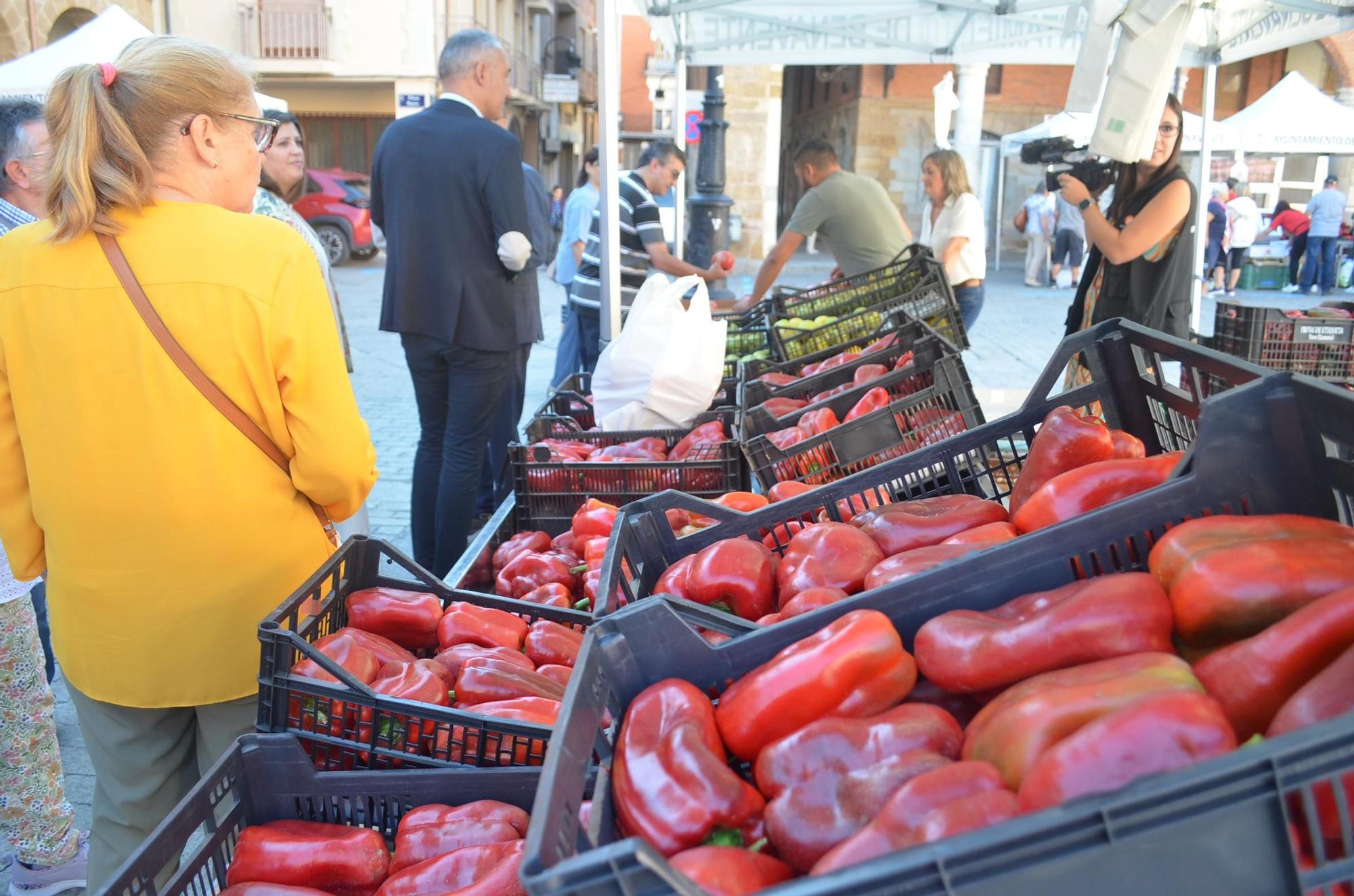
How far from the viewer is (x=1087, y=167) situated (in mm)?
5027

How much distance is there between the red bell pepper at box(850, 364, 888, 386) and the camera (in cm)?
429

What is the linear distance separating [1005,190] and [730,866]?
2849 cm

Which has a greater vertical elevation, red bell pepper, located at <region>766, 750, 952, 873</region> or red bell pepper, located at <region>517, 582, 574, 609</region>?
red bell pepper, located at <region>766, 750, 952, 873</region>

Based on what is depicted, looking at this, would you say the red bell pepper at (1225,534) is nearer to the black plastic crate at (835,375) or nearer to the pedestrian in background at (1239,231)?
the black plastic crate at (835,375)

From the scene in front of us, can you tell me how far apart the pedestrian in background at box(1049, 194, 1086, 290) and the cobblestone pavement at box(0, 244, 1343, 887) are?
3.11ft

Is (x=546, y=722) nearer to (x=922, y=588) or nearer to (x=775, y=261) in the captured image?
(x=922, y=588)

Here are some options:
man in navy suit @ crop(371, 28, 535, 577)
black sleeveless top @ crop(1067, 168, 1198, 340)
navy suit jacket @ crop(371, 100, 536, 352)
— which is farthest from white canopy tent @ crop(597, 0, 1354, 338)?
navy suit jacket @ crop(371, 100, 536, 352)

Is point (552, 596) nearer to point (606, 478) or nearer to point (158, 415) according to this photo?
point (606, 478)

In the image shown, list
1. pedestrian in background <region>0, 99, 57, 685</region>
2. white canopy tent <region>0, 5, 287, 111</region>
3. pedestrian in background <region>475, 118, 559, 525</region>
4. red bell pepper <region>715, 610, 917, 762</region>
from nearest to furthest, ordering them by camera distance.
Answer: red bell pepper <region>715, 610, 917, 762</region> < pedestrian in background <region>0, 99, 57, 685</region> < pedestrian in background <region>475, 118, 559, 525</region> < white canopy tent <region>0, 5, 287, 111</region>

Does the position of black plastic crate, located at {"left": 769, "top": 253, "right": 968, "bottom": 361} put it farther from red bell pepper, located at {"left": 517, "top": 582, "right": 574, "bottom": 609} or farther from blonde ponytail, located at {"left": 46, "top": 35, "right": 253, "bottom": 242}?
blonde ponytail, located at {"left": 46, "top": 35, "right": 253, "bottom": 242}

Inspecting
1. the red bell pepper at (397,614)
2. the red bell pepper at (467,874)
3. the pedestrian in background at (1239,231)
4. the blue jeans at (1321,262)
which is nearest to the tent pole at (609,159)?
the red bell pepper at (397,614)

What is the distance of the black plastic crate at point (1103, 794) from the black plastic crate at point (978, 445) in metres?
0.55

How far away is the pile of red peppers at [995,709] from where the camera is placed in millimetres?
1129

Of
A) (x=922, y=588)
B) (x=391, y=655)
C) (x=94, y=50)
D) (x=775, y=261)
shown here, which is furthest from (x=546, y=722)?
(x=94, y=50)
